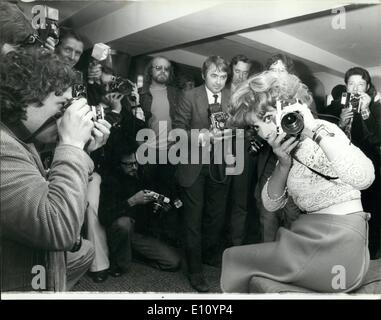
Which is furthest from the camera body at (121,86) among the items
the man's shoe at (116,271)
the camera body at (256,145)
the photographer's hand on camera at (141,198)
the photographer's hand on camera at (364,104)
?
the photographer's hand on camera at (364,104)

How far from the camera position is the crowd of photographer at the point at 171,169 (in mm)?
1924

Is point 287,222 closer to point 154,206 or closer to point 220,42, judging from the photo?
point 154,206

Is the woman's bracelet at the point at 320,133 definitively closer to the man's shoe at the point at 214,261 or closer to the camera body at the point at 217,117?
the camera body at the point at 217,117

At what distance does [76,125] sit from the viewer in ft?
6.78

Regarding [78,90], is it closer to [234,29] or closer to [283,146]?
[234,29]

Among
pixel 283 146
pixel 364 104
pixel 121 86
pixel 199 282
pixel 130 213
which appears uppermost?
pixel 121 86

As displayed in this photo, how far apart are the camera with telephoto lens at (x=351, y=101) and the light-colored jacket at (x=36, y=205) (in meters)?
1.47

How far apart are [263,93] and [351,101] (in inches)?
20.9

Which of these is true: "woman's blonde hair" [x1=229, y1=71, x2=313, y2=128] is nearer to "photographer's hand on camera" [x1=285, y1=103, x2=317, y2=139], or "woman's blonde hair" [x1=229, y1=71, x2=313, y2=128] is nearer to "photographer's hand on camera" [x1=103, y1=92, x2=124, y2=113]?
"photographer's hand on camera" [x1=285, y1=103, x2=317, y2=139]

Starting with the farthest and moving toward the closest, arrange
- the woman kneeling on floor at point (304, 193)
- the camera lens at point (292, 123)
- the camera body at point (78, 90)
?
1. the camera body at point (78, 90)
2. the camera lens at point (292, 123)
3. the woman kneeling on floor at point (304, 193)

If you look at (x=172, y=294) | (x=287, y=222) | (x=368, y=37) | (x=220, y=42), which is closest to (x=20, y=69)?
(x=220, y=42)

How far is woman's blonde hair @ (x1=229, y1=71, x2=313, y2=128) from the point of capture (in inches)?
82.1

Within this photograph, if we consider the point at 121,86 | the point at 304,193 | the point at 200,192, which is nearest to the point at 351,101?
the point at 304,193

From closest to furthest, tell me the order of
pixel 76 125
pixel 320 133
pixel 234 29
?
pixel 320 133, pixel 76 125, pixel 234 29
